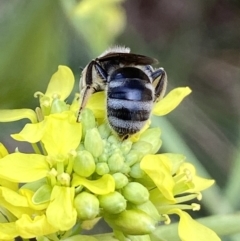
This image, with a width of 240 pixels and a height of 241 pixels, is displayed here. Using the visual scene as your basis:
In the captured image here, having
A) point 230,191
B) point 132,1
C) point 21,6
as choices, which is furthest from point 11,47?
point 132,1

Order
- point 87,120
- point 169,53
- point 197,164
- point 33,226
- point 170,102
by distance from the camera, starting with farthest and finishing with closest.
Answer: point 169,53 < point 197,164 < point 170,102 < point 87,120 < point 33,226

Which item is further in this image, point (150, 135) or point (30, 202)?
point (150, 135)

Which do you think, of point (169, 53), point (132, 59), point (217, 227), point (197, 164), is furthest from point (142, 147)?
point (169, 53)

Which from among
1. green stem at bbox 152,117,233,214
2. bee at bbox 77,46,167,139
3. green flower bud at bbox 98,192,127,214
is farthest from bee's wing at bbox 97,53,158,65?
green stem at bbox 152,117,233,214

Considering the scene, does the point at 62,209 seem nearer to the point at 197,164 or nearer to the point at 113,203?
the point at 113,203

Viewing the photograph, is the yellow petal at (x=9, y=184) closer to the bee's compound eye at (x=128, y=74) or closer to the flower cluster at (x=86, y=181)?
the flower cluster at (x=86, y=181)

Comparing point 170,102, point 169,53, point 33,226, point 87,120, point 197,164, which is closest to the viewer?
point 33,226

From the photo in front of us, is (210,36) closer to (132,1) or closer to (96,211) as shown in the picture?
(132,1)
